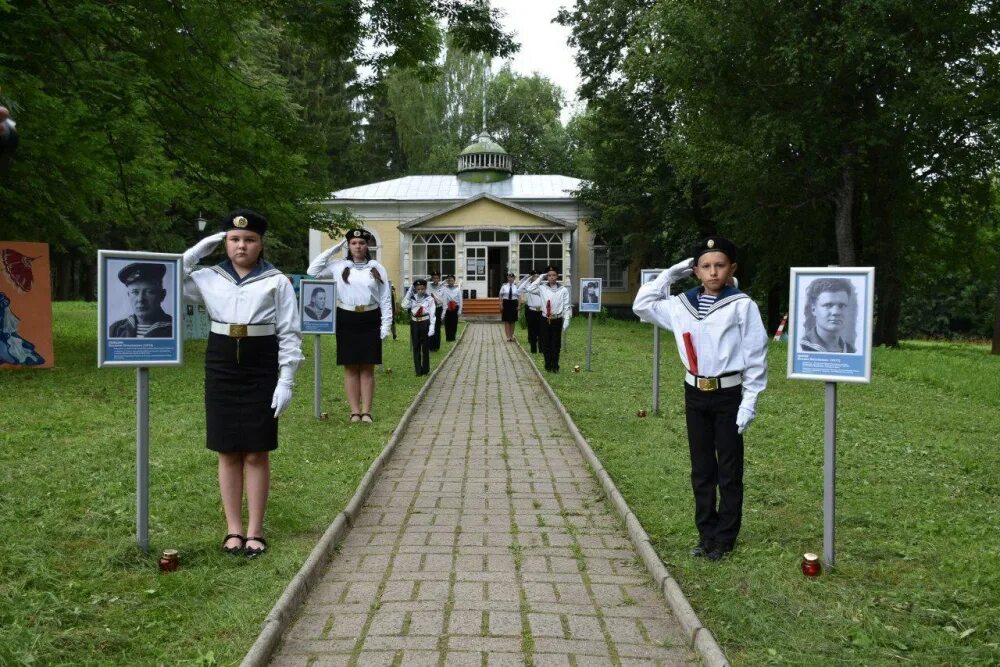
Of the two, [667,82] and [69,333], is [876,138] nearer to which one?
[667,82]

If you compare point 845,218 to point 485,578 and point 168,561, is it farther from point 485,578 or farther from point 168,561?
point 168,561

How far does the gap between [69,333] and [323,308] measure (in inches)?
545

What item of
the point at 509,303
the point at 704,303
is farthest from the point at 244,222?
the point at 509,303

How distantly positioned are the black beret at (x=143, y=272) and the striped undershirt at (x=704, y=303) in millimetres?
3239

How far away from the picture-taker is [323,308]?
10.4 metres

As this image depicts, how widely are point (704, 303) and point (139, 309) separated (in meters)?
3.40

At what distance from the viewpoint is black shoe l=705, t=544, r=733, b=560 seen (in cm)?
546

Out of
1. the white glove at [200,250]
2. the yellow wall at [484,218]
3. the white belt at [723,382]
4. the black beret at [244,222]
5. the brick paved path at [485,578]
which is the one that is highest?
the yellow wall at [484,218]

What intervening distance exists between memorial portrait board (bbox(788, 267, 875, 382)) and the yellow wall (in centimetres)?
3915

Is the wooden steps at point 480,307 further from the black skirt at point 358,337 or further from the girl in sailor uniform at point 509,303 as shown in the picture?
the black skirt at point 358,337

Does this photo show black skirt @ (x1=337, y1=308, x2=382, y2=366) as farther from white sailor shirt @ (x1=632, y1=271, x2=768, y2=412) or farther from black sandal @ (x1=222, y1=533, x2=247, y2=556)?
white sailor shirt @ (x1=632, y1=271, x2=768, y2=412)

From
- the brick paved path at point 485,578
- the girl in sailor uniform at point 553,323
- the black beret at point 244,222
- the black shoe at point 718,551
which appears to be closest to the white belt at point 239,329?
the black beret at point 244,222

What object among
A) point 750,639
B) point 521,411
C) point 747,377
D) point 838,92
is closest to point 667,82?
point 838,92

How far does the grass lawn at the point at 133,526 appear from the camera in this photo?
421 cm
